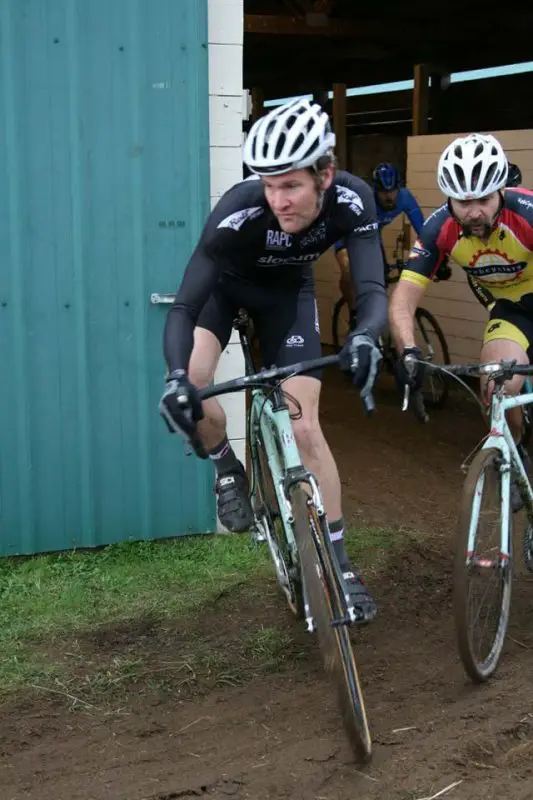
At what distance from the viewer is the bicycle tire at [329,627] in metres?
3.29

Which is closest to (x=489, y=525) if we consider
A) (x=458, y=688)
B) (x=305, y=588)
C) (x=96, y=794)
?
(x=458, y=688)

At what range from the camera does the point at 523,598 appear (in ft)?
16.6

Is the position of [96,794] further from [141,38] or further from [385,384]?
[385,384]

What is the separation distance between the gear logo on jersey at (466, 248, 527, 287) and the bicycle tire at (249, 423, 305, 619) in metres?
→ 1.43

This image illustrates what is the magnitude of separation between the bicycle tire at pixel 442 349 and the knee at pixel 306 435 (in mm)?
5600

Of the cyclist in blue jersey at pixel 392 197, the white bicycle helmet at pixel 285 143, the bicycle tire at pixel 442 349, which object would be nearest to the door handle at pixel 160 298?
the white bicycle helmet at pixel 285 143

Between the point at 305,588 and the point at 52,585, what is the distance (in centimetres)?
225

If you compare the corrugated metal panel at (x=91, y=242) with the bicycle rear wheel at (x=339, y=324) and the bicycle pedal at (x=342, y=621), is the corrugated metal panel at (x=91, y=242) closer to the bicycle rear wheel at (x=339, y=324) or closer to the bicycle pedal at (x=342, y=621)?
the bicycle pedal at (x=342, y=621)

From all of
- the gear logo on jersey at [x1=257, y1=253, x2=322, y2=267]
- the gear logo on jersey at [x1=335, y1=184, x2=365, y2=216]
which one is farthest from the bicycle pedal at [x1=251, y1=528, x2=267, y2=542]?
the gear logo on jersey at [x1=335, y1=184, x2=365, y2=216]

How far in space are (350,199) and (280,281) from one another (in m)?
0.55

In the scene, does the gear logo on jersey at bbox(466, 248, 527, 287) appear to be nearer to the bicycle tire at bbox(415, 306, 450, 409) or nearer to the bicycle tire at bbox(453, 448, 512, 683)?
the bicycle tire at bbox(453, 448, 512, 683)

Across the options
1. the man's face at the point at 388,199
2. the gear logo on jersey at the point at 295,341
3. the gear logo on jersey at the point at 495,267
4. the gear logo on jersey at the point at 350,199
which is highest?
the man's face at the point at 388,199

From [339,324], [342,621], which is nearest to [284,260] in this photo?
[342,621]

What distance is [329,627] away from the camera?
11.0 feet
